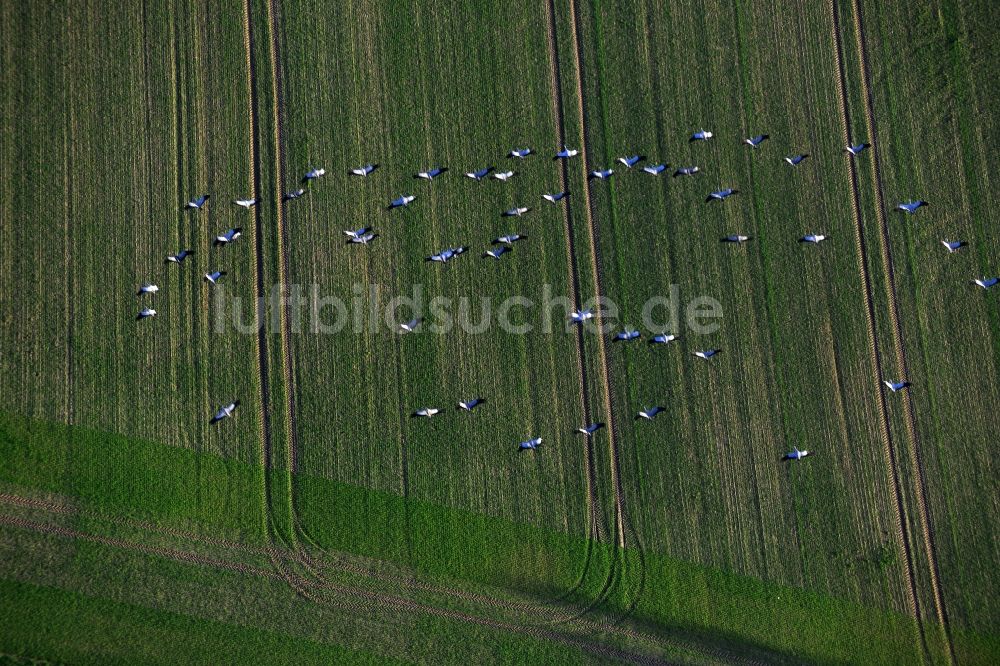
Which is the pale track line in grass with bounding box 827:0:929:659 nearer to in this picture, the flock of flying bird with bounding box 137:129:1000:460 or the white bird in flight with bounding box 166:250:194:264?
the flock of flying bird with bounding box 137:129:1000:460

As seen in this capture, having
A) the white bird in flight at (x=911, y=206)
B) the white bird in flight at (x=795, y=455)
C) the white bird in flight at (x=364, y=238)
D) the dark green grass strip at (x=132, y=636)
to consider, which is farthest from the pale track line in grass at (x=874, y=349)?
the dark green grass strip at (x=132, y=636)

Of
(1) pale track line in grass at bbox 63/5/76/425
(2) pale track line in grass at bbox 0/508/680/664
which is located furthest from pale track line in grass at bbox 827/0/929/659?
(1) pale track line in grass at bbox 63/5/76/425

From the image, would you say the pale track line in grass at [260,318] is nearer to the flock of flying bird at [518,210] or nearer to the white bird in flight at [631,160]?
the flock of flying bird at [518,210]

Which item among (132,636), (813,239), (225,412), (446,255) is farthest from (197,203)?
(813,239)

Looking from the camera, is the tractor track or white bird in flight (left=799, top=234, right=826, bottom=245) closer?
the tractor track

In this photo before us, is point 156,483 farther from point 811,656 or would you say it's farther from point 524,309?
point 811,656

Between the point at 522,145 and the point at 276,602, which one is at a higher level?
the point at 522,145

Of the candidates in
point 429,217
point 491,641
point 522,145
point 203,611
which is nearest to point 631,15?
point 522,145
